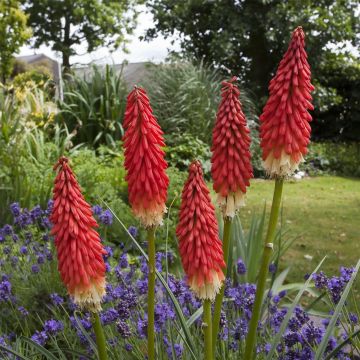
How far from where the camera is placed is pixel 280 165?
1517 millimetres

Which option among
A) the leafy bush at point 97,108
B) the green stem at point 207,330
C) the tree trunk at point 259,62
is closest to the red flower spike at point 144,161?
the green stem at point 207,330

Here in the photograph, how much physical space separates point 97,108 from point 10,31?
40.4 ft

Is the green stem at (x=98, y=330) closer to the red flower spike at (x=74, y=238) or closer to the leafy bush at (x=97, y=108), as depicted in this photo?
the red flower spike at (x=74, y=238)

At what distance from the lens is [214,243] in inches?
58.3

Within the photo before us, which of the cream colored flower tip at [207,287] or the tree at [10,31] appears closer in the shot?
the cream colored flower tip at [207,287]

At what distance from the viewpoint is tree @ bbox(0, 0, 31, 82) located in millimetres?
20500

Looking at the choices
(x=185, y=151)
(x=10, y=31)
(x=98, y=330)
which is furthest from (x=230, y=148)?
(x=10, y=31)

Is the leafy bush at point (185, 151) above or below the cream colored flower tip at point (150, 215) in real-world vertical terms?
below

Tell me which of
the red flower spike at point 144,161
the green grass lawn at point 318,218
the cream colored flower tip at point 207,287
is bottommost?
the green grass lawn at point 318,218

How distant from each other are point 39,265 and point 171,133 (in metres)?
7.42

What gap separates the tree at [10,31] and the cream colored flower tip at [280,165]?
21.0 m

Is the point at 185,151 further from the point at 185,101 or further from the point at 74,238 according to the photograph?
the point at 74,238

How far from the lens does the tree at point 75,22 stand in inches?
1123

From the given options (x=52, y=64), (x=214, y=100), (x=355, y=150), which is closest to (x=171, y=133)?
(x=214, y=100)
